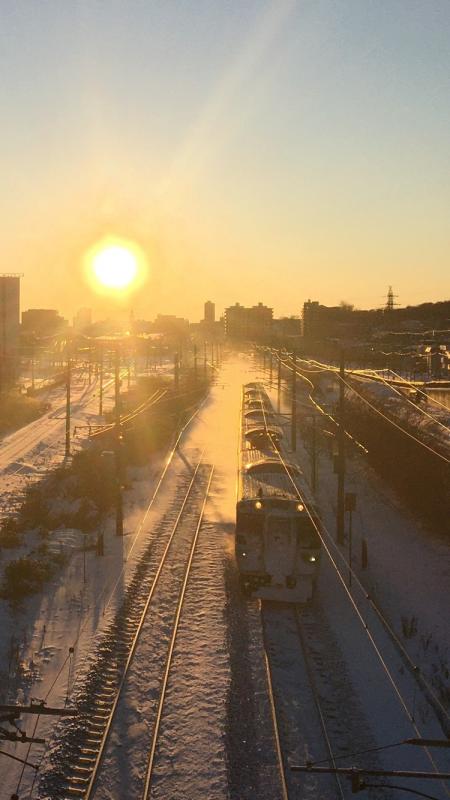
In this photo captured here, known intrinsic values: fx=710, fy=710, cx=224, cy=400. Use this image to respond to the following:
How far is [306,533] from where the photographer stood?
17156mm

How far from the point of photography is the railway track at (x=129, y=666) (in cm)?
1039

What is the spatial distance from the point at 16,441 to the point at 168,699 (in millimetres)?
35585

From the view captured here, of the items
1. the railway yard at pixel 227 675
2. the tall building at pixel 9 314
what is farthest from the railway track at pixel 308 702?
the tall building at pixel 9 314

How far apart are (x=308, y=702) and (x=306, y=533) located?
496 cm

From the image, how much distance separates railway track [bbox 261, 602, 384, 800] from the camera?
1034cm

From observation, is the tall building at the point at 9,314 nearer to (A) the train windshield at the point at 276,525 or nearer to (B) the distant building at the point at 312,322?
(B) the distant building at the point at 312,322

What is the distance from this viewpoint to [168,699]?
41.5 feet

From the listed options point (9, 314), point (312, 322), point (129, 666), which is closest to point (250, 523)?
point (129, 666)

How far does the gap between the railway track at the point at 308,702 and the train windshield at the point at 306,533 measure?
67.2 inches

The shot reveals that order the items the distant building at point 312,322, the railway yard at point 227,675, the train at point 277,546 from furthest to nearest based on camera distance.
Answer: the distant building at point 312,322 → the train at point 277,546 → the railway yard at point 227,675

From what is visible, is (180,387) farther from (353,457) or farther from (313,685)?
(313,685)

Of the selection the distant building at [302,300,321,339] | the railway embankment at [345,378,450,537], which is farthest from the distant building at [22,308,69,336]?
the railway embankment at [345,378,450,537]

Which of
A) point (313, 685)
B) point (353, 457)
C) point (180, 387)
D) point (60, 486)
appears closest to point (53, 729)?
point (313, 685)

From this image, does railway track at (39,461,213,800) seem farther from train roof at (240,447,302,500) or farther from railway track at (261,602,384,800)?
train roof at (240,447,302,500)
